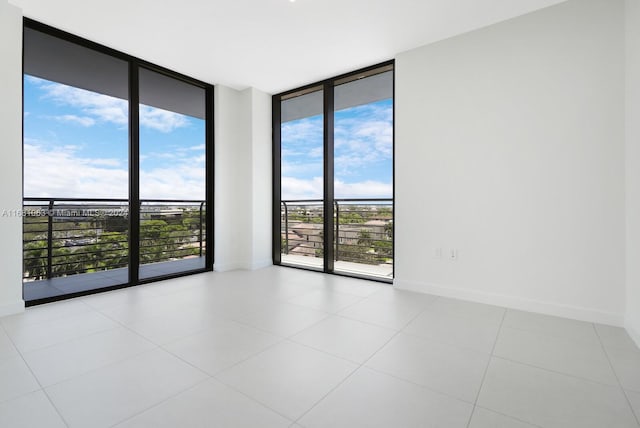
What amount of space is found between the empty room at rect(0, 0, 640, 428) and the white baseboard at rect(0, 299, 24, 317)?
13mm

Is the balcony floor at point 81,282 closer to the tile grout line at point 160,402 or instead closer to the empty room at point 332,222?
the empty room at point 332,222

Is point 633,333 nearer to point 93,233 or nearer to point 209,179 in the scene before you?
point 209,179

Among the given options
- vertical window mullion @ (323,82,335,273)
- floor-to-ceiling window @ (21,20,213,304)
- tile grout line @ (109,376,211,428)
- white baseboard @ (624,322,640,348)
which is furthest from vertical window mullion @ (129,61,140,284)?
white baseboard @ (624,322,640,348)

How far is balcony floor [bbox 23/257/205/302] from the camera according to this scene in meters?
2.98

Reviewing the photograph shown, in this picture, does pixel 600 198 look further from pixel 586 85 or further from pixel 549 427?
pixel 549 427

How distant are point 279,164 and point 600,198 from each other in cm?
362

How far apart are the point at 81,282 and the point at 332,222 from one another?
3.05 metres

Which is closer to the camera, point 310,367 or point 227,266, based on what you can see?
point 310,367

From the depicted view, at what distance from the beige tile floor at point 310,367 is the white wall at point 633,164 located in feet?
0.80

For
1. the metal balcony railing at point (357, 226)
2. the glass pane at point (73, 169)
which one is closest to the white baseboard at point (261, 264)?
the metal balcony railing at point (357, 226)

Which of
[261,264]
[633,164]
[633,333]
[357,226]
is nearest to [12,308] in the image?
[261,264]

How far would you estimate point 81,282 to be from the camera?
336cm

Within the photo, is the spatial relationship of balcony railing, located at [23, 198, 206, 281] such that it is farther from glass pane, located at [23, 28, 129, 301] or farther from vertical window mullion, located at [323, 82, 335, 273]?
vertical window mullion, located at [323, 82, 335, 273]

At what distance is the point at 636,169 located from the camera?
195cm
